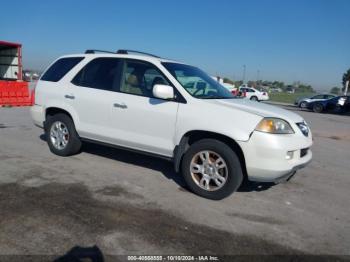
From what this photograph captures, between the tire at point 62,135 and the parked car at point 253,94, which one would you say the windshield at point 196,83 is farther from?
the parked car at point 253,94

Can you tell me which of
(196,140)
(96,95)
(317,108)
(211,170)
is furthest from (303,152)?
(317,108)

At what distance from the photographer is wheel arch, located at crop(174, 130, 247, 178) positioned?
455 cm

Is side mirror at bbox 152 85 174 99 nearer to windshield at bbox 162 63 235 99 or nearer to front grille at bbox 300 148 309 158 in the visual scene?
windshield at bbox 162 63 235 99

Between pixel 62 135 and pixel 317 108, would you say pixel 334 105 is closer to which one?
pixel 317 108

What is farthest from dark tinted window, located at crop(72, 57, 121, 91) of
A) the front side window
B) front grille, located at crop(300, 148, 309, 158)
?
front grille, located at crop(300, 148, 309, 158)

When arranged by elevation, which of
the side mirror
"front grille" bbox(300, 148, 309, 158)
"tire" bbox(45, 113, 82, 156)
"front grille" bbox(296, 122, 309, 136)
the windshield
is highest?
the windshield

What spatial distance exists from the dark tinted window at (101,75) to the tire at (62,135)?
72 cm

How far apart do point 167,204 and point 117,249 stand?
48.5 inches

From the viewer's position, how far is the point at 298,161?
4535 mm

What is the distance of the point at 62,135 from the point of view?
6.23 metres

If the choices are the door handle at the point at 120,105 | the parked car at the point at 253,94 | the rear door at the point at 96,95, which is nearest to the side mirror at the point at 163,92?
the door handle at the point at 120,105

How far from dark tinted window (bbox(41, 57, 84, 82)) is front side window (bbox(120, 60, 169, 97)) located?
113 centimetres

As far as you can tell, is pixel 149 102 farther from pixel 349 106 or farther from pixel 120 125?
pixel 349 106

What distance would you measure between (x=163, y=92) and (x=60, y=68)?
2.54 meters
